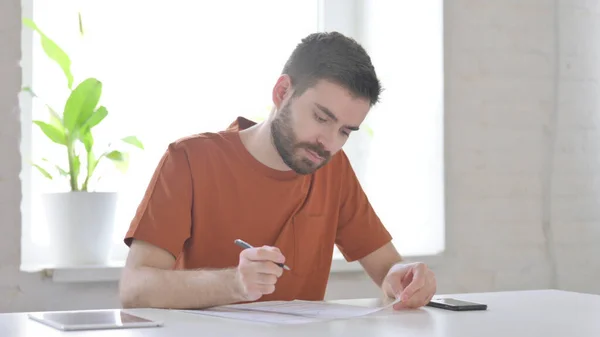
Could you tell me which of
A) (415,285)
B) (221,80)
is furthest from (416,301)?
(221,80)

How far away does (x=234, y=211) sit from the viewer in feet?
6.52

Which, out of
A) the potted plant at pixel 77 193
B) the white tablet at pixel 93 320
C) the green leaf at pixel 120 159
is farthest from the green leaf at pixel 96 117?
the white tablet at pixel 93 320

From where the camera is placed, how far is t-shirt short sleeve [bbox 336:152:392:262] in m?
2.19

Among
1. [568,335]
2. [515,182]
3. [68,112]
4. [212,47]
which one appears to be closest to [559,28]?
[515,182]

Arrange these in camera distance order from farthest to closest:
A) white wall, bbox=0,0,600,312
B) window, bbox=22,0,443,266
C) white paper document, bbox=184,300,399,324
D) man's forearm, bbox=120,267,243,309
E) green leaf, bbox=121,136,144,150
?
white wall, bbox=0,0,600,312 → window, bbox=22,0,443,266 → green leaf, bbox=121,136,144,150 → man's forearm, bbox=120,267,243,309 → white paper document, bbox=184,300,399,324

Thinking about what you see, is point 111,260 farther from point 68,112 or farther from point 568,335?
point 568,335

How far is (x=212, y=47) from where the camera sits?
298 cm

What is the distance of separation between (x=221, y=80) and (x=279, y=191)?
1.04m

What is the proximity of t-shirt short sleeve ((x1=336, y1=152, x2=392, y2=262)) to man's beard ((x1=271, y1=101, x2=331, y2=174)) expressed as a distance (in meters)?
0.23

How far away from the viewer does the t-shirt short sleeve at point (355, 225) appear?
2.19 m

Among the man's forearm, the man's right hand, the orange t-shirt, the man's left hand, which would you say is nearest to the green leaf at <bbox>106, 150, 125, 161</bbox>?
the orange t-shirt

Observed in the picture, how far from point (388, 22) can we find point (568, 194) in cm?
90

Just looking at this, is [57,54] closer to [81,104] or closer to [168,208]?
[81,104]

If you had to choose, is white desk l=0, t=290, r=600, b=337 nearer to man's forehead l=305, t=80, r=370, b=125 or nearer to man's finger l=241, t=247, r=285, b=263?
man's finger l=241, t=247, r=285, b=263
